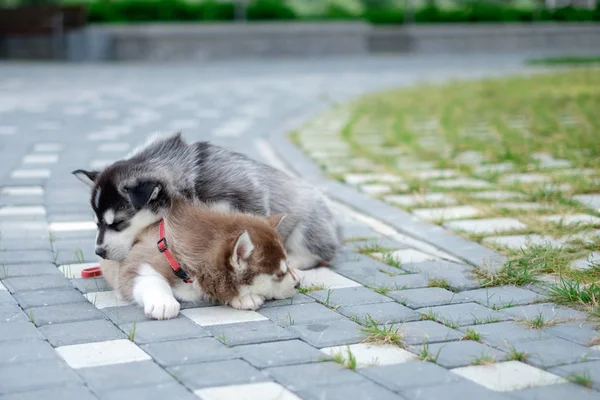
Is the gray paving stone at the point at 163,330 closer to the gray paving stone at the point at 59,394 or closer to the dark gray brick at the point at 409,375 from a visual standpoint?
the gray paving stone at the point at 59,394

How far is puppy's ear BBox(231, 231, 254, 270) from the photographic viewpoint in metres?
4.25

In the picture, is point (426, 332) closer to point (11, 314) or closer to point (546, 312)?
point (546, 312)

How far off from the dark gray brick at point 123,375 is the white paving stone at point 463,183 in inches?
173

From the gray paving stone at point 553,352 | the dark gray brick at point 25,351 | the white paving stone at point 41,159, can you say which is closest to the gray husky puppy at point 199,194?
the dark gray brick at point 25,351

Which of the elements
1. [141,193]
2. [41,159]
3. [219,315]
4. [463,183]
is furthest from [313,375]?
[41,159]

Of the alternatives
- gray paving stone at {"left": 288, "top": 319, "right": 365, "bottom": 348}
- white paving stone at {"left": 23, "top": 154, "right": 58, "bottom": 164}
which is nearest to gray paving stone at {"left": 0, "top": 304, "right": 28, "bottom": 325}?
gray paving stone at {"left": 288, "top": 319, "right": 365, "bottom": 348}

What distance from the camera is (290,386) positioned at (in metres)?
3.28

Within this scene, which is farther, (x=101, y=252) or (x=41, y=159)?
(x=41, y=159)

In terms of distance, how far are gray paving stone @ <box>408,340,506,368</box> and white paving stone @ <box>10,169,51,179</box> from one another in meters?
5.22

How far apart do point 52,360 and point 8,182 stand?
14.5 ft

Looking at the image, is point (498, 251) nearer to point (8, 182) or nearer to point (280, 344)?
point (280, 344)

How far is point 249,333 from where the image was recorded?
396 centimetres

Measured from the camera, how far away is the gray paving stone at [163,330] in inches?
153

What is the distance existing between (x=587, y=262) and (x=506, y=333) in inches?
53.3
